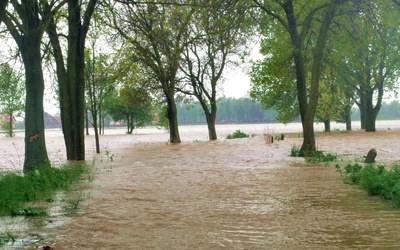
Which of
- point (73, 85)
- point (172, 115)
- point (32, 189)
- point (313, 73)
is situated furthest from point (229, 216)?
point (172, 115)

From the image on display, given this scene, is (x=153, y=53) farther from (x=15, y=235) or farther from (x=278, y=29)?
(x=15, y=235)

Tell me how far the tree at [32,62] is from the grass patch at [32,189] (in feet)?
4.52

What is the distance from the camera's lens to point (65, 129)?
64.7 ft

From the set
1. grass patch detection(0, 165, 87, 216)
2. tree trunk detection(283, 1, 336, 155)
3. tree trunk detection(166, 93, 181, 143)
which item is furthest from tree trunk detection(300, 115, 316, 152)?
tree trunk detection(166, 93, 181, 143)

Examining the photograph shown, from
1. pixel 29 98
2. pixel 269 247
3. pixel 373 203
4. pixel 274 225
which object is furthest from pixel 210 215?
pixel 29 98

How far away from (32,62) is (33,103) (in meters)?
1.20

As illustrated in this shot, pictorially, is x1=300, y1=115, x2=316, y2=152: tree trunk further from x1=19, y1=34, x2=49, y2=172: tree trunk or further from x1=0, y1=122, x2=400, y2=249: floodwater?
x1=19, y1=34, x2=49, y2=172: tree trunk

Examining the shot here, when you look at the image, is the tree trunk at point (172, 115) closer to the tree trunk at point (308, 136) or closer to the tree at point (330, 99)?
the tree at point (330, 99)

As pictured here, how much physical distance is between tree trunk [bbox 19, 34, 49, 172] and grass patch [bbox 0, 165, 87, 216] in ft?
4.27

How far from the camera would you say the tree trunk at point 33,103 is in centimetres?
Result: 1436

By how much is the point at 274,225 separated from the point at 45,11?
10209 millimetres

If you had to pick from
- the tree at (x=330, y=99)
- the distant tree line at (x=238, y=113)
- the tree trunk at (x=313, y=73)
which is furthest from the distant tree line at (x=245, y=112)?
the tree trunk at (x=313, y=73)

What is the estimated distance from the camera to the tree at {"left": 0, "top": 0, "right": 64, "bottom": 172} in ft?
46.7

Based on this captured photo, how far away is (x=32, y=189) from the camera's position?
1052 centimetres
